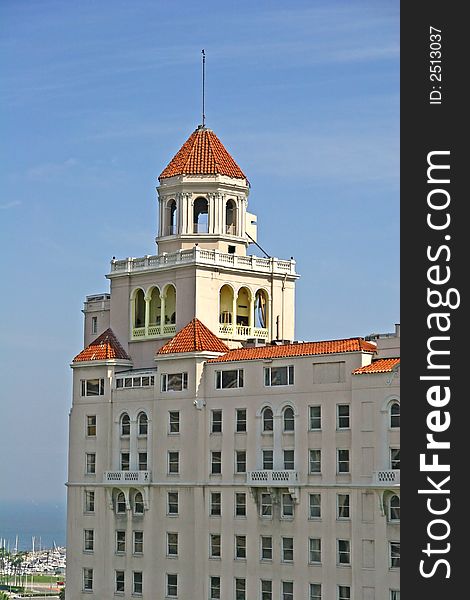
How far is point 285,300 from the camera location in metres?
87.4

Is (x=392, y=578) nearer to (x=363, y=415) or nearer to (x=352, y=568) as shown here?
(x=352, y=568)

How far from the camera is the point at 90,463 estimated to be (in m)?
84.9

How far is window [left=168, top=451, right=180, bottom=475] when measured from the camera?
79938 millimetres

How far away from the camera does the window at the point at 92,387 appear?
85.1 metres

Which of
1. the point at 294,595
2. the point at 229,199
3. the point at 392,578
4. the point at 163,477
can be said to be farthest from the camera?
the point at 229,199

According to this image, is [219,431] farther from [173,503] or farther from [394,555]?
[394,555]

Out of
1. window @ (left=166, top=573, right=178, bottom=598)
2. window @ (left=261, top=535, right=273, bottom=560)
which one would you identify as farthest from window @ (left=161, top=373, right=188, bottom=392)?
window @ (left=166, top=573, right=178, bottom=598)

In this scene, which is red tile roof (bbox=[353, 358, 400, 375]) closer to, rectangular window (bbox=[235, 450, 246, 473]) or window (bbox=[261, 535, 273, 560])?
rectangular window (bbox=[235, 450, 246, 473])

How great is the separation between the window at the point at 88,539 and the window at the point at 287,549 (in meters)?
14.7

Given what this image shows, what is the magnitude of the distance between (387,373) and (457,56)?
42.0 m

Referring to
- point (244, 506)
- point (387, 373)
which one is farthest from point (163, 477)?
point (387, 373)

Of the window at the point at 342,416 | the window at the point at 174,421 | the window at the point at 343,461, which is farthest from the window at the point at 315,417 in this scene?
the window at the point at 174,421

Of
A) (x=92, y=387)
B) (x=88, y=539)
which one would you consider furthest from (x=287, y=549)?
(x=92, y=387)

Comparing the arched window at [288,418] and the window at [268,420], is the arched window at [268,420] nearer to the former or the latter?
the window at [268,420]
